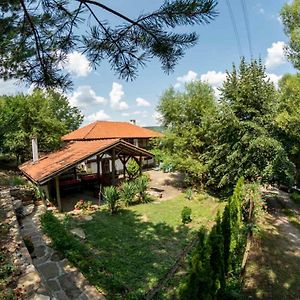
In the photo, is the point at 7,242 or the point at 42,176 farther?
the point at 42,176

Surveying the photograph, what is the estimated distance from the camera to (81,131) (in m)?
28.6

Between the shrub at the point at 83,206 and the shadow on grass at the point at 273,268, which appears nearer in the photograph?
the shadow on grass at the point at 273,268

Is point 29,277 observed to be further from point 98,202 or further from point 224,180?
point 224,180

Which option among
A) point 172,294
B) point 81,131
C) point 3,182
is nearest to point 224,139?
point 172,294

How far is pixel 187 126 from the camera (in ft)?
60.2

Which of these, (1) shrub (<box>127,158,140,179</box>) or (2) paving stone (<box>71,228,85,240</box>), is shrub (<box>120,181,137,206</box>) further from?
(2) paving stone (<box>71,228,85,240</box>)

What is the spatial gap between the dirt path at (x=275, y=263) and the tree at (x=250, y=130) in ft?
7.99

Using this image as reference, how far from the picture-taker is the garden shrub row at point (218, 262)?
14.9 feet

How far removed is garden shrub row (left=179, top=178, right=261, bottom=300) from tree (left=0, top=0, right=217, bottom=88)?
132 inches

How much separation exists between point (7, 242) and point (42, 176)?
5.94m

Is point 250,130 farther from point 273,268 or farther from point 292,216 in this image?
point 273,268

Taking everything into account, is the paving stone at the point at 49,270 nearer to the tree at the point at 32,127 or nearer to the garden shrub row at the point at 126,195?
the garden shrub row at the point at 126,195

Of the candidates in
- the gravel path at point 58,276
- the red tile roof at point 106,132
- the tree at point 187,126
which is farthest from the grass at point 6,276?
the red tile roof at point 106,132

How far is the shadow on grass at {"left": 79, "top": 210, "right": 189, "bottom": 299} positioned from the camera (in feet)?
23.0
